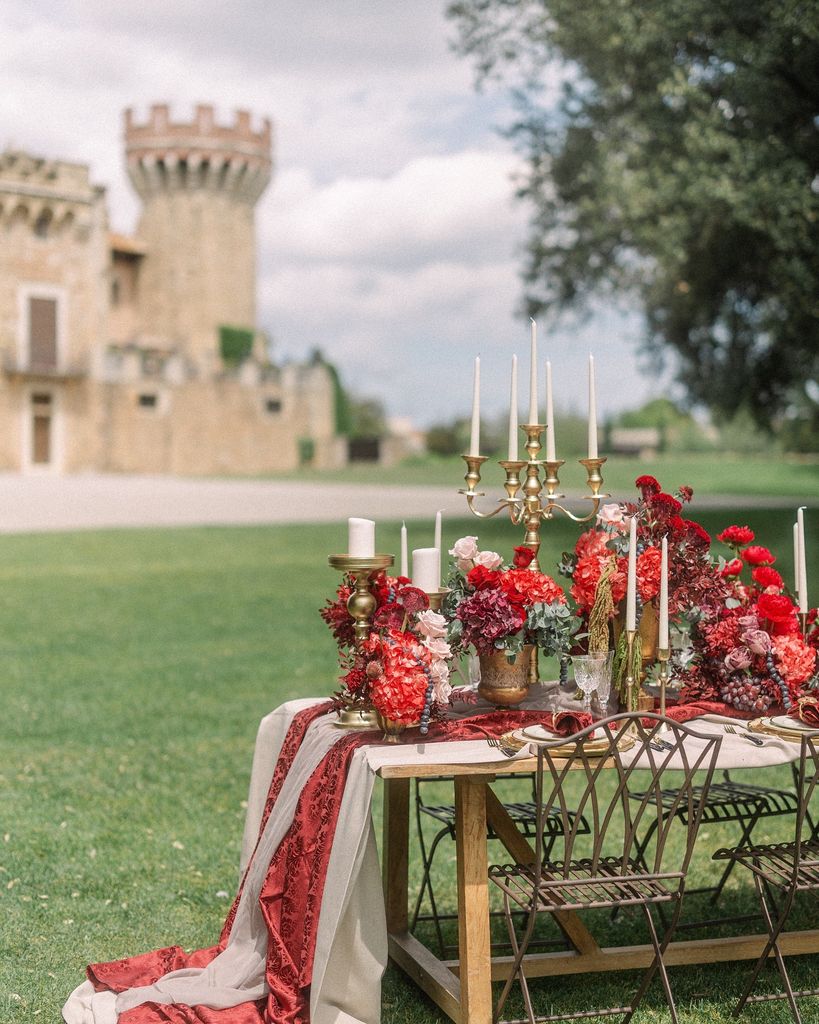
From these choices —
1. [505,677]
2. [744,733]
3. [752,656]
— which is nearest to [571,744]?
[505,677]

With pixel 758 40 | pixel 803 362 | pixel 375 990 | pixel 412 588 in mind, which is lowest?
pixel 375 990

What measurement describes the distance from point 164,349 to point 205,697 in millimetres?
41581

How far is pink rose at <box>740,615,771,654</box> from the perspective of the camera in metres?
4.00

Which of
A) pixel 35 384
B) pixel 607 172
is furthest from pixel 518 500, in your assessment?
pixel 35 384

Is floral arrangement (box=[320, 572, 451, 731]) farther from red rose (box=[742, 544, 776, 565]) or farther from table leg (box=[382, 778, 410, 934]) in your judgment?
red rose (box=[742, 544, 776, 565])

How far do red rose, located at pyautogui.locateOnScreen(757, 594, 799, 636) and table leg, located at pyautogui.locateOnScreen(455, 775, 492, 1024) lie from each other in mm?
1197

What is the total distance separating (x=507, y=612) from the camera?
3.67 m

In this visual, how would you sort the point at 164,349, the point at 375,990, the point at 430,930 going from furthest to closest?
1. the point at 164,349
2. the point at 430,930
3. the point at 375,990

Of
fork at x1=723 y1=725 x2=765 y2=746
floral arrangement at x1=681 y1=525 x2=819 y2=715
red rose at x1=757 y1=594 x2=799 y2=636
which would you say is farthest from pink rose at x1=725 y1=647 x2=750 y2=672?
fork at x1=723 y1=725 x2=765 y2=746

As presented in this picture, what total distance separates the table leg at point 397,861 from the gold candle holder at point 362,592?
86 centimetres

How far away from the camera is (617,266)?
1812 centimetres

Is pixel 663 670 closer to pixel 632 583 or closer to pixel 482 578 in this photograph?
pixel 632 583

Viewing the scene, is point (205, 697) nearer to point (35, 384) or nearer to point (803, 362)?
point (803, 362)

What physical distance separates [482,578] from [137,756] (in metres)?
3.96
